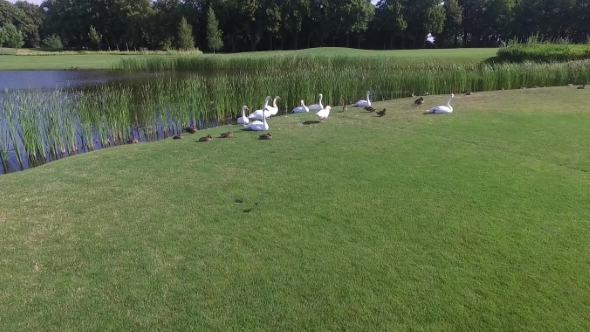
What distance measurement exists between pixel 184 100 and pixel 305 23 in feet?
160

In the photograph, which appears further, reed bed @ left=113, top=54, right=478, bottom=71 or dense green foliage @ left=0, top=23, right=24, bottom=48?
dense green foliage @ left=0, top=23, right=24, bottom=48

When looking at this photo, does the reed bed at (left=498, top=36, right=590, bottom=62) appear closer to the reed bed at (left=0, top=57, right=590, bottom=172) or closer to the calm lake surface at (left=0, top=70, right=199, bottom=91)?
the reed bed at (left=0, top=57, right=590, bottom=172)

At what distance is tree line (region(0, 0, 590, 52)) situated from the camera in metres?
50.3

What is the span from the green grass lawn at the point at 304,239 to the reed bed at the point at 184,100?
2.65 metres

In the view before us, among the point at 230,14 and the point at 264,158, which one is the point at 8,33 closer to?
the point at 230,14

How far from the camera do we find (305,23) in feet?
186

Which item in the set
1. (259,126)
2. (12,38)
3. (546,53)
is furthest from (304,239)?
(12,38)

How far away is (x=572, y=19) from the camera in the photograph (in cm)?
4659

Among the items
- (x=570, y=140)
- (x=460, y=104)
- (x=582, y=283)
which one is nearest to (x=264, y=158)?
(x=582, y=283)

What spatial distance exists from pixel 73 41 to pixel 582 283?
74.3 metres

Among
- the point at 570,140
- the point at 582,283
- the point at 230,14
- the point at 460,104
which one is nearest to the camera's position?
the point at 582,283

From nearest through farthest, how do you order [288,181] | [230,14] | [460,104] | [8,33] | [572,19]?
[288,181] → [460,104] → [572,19] → [230,14] → [8,33]

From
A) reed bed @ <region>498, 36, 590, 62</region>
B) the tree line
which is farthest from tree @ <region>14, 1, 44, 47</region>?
reed bed @ <region>498, 36, 590, 62</region>

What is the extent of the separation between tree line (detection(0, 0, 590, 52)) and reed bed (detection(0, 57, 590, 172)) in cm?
3337
